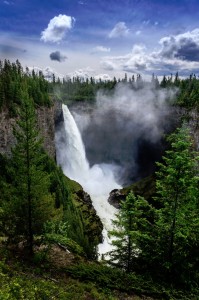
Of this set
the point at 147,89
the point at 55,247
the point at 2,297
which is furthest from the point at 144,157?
the point at 2,297

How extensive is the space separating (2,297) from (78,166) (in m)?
85.4

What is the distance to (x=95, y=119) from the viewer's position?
13125 centimetres

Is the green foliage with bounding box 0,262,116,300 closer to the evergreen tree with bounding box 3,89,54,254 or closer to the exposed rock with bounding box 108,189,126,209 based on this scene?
the evergreen tree with bounding box 3,89,54,254

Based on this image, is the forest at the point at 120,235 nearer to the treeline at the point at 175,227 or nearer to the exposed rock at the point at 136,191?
the treeline at the point at 175,227

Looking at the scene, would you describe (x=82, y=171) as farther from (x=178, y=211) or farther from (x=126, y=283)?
(x=178, y=211)

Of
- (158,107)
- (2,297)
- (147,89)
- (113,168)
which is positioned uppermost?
(147,89)

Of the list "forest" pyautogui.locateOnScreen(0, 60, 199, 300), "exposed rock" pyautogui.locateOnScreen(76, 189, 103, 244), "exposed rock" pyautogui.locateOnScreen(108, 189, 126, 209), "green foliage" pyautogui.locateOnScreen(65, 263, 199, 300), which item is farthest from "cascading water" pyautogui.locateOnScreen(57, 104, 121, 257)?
"green foliage" pyautogui.locateOnScreen(65, 263, 199, 300)

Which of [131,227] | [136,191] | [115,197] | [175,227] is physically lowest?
[115,197]

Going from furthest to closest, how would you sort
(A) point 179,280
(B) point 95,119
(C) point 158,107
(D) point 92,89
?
(D) point 92,89, (B) point 95,119, (C) point 158,107, (A) point 179,280

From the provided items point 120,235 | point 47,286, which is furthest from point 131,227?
point 47,286

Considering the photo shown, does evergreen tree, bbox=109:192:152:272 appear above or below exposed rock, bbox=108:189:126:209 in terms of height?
above

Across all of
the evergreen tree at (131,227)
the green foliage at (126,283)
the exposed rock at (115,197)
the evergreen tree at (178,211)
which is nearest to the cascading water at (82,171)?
the exposed rock at (115,197)

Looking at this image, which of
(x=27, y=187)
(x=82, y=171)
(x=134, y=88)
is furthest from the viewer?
(x=134, y=88)

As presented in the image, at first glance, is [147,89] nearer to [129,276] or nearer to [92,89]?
[92,89]
